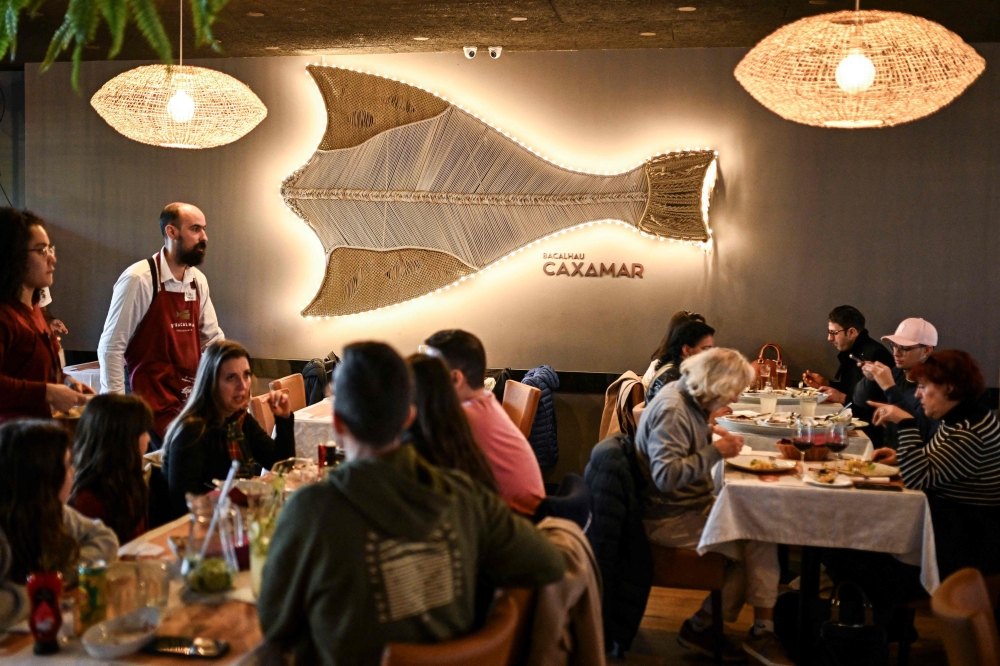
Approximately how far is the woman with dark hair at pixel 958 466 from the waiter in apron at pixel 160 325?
3.12 m

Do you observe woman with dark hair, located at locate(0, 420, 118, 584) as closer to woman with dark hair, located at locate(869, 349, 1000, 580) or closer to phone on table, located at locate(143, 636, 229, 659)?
phone on table, located at locate(143, 636, 229, 659)

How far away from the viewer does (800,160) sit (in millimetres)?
6027

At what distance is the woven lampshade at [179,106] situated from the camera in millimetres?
4742

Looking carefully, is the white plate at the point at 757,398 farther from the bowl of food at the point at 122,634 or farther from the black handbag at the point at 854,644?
the bowl of food at the point at 122,634

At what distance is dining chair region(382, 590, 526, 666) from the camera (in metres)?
1.66

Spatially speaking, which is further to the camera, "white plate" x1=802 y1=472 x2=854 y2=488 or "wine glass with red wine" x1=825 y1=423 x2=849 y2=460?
"wine glass with red wine" x1=825 y1=423 x2=849 y2=460

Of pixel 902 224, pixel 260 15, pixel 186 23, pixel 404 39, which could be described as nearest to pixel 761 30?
pixel 902 224

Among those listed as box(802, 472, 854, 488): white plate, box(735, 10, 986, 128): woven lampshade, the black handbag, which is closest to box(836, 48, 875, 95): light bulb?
box(735, 10, 986, 128): woven lampshade

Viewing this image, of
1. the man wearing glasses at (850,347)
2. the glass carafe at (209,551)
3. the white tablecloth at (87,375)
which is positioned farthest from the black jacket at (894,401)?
the white tablecloth at (87,375)

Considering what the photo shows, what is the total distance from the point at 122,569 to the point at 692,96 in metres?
4.91

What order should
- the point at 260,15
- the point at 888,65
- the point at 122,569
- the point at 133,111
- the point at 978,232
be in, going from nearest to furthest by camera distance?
1. the point at 122,569
2. the point at 888,65
3. the point at 133,111
4. the point at 260,15
5. the point at 978,232

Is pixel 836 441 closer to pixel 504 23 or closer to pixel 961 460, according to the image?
pixel 961 460

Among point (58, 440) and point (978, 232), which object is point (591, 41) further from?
point (58, 440)

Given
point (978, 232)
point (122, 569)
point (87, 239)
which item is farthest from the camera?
point (87, 239)
